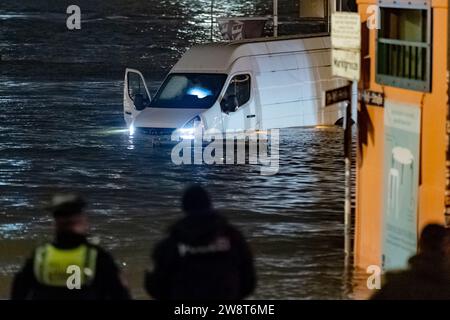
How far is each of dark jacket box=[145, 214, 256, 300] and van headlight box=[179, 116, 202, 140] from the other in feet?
→ 53.6

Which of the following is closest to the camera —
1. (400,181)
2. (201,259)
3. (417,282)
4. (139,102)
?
(201,259)

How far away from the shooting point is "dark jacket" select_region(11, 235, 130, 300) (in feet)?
27.0

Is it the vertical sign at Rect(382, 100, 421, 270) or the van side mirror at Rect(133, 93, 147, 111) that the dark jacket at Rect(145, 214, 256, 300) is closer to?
the vertical sign at Rect(382, 100, 421, 270)

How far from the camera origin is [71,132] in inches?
1146

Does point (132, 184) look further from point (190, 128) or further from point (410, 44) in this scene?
point (410, 44)

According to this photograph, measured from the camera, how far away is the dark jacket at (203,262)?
8.15 meters

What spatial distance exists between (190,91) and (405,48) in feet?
45.6

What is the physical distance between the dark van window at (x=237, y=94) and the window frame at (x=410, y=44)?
12.8 meters

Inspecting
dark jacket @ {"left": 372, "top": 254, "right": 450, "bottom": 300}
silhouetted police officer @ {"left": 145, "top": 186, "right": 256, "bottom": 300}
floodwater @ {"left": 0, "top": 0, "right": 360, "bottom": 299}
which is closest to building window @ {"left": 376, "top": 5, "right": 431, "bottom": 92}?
dark jacket @ {"left": 372, "top": 254, "right": 450, "bottom": 300}

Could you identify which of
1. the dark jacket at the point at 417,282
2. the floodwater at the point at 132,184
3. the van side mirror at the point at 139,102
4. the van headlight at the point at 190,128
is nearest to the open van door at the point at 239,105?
the van headlight at the point at 190,128

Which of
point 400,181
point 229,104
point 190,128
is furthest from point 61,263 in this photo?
point 229,104

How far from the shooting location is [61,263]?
27.1 ft

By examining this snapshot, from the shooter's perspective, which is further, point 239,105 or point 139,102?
point 139,102

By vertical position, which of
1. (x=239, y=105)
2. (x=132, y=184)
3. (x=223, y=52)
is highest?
(x=223, y=52)
